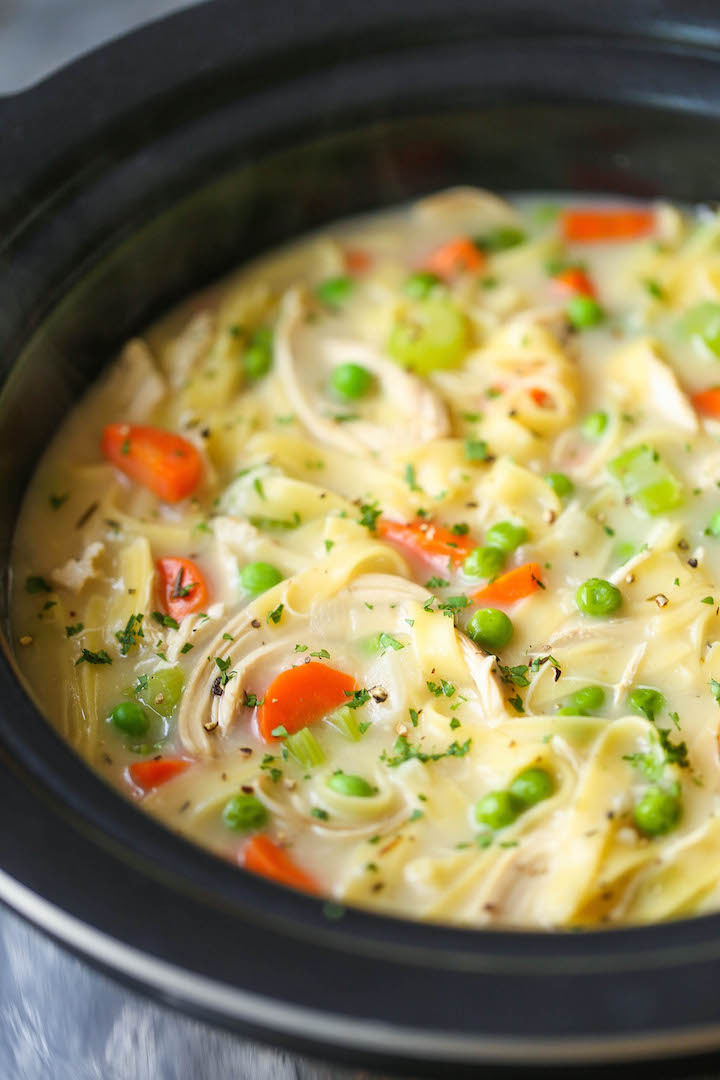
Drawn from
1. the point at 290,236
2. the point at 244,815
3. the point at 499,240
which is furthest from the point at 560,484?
the point at 290,236

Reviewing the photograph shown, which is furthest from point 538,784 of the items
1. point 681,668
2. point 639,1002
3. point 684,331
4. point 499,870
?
point 684,331

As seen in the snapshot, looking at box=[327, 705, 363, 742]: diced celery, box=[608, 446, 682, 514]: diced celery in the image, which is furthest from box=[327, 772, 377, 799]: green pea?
box=[608, 446, 682, 514]: diced celery

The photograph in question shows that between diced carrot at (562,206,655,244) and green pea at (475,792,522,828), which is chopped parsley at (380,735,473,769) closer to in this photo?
green pea at (475,792,522,828)

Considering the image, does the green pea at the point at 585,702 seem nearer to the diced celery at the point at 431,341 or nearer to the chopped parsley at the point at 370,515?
the chopped parsley at the point at 370,515

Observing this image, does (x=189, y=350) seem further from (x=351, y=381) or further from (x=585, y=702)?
(x=585, y=702)

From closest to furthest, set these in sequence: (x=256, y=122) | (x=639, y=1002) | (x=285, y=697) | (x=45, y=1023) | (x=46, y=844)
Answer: (x=639, y=1002) → (x=46, y=844) → (x=45, y=1023) → (x=285, y=697) → (x=256, y=122)

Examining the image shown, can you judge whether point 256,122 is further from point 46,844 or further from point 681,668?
point 46,844

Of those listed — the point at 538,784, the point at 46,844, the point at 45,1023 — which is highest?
the point at 46,844
